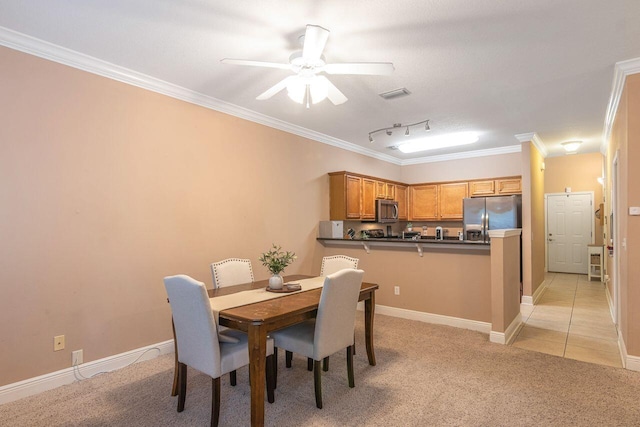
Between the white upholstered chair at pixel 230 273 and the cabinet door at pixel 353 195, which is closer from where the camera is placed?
the white upholstered chair at pixel 230 273

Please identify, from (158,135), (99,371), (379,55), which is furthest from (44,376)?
(379,55)

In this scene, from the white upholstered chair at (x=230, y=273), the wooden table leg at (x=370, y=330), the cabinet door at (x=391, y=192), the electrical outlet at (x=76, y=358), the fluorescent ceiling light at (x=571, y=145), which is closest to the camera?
the electrical outlet at (x=76, y=358)

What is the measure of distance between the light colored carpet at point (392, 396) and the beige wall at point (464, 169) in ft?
12.9

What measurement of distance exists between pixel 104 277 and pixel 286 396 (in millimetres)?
1856

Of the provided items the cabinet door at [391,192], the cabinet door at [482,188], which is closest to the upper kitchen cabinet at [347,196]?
the cabinet door at [391,192]

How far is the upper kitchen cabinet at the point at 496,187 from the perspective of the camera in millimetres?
6125

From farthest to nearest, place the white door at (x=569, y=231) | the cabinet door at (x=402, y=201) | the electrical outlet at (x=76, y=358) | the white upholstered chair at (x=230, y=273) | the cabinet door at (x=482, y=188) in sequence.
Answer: the white door at (x=569, y=231) < the cabinet door at (x=402, y=201) < the cabinet door at (x=482, y=188) < the white upholstered chair at (x=230, y=273) < the electrical outlet at (x=76, y=358)

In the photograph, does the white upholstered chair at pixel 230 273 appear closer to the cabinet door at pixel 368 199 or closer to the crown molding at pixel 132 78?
the crown molding at pixel 132 78

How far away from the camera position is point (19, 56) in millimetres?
2613

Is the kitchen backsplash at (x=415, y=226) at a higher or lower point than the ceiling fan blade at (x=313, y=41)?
lower

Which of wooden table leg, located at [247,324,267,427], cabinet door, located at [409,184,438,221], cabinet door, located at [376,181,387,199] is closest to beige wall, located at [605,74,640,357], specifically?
wooden table leg, located at [247,324,267,427]

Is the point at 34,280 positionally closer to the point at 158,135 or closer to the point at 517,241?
the point at 158,135

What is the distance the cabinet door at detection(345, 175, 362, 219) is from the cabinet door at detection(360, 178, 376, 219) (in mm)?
128

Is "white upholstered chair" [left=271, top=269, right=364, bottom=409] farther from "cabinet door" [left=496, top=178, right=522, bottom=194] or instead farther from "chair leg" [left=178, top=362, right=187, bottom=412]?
"cabinet door" [left=496, top=178, right=522, bottom=194]
